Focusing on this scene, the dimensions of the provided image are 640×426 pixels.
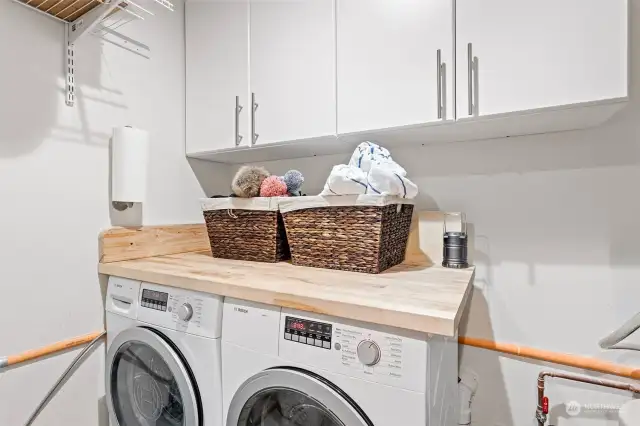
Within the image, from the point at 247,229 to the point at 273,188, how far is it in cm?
22

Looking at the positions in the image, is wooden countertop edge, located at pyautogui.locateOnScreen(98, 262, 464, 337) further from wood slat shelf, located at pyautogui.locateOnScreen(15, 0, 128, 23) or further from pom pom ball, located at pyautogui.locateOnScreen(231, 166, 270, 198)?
wood slat shelf, located at pyautogui.locateOnScreen(15, 0, 128, 23)

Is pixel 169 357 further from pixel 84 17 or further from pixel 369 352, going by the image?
pixel 84 17

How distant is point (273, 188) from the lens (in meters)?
1.37

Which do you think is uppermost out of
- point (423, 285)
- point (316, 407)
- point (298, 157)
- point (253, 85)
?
point (253, 85)

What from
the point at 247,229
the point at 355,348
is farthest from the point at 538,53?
the point at 247,229

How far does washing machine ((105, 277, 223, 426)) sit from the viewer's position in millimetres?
1032

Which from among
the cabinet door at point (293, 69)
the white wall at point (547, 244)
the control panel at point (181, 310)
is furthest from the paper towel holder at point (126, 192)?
the white wall at point (547, 244)

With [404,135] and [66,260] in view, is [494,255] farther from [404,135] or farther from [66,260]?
[66,260]

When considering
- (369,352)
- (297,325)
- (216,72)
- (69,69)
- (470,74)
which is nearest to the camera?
(369,352)

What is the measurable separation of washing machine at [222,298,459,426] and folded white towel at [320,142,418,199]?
1.49 ft

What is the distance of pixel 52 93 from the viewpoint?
1245 millimetres

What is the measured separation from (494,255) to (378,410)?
853 mm

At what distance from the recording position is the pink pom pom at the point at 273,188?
4.49ft

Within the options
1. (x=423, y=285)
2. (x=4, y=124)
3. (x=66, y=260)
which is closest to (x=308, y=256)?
(x=423, y=285)
